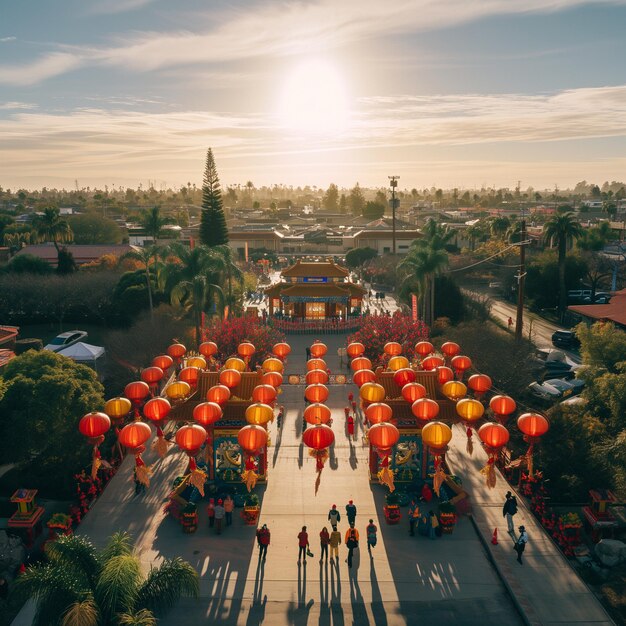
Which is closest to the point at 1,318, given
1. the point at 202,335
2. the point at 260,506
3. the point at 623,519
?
the point at 202,335

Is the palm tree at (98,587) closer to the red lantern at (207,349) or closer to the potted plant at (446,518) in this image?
the potted plant at (446,518)

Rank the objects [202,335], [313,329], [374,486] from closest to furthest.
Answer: [374,486] < [202,335] < [313,329]

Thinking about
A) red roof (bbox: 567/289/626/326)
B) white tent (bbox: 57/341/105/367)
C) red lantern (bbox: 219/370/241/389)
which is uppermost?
red lantern (bbox: 219/370/241/389)

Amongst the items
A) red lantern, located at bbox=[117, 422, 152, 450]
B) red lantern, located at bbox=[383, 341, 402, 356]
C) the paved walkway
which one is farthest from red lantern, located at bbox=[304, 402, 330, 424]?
red lantern, located at bbox=[383, 341, 402, 356]

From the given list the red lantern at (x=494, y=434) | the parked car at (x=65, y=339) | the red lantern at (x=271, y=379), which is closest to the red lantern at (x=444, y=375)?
the red lantern at (x=494, y=434)

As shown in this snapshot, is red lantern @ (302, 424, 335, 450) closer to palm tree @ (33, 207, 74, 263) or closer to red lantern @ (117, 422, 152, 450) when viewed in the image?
red lantern @ (117, 422, 152, 450)

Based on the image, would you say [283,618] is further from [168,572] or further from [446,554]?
[446,554]
